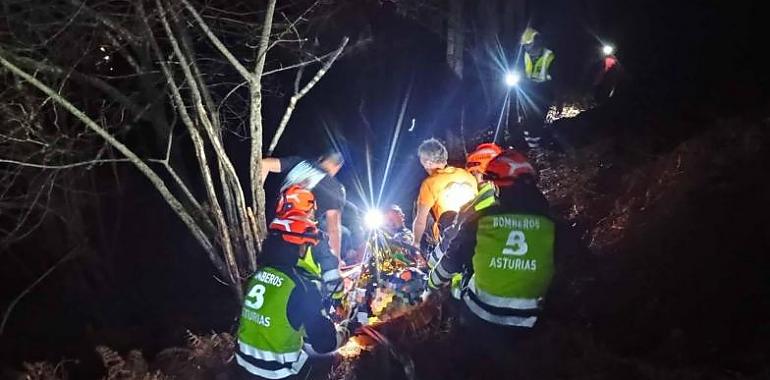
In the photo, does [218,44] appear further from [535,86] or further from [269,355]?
[535,86]

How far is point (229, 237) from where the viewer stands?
7.14m

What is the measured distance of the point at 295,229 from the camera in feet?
13.2

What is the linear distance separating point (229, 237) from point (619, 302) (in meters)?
4.18

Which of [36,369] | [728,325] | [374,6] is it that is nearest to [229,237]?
[36,369]

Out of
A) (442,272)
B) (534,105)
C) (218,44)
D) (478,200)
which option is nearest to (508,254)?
(442,272)

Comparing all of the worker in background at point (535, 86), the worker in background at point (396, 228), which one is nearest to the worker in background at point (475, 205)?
the worker in background at point (396, 228)

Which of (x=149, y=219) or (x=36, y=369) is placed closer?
(x=36, y=369)

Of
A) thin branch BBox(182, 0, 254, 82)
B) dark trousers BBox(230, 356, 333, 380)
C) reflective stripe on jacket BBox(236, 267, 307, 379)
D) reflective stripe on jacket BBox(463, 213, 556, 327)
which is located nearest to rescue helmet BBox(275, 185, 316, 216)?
reflective stripe on jacket BBox(236, 267, 307, 379)

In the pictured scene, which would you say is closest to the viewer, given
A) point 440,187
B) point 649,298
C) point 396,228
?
point 649,298

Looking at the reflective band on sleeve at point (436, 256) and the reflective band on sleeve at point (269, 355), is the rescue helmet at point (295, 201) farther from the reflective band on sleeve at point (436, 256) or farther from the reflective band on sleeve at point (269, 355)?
the reflective band on sleeve at point (436, 256)

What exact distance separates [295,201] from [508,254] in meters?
1.46

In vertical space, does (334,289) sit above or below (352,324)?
above

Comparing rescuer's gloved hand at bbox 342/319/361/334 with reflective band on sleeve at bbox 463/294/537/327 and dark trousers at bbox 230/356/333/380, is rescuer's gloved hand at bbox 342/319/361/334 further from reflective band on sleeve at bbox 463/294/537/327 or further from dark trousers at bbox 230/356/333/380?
reflective band on sleeve at bbox 463/294/537/327

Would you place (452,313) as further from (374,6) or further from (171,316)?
(374,6)
